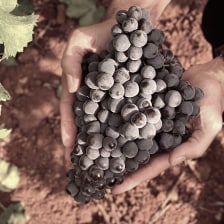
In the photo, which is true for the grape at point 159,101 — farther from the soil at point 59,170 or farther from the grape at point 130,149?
the soil at point 59,170

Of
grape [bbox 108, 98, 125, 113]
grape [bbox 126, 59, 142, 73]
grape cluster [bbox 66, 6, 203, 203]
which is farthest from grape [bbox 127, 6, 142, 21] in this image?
grape [bbox 108, 98, 125, 113]

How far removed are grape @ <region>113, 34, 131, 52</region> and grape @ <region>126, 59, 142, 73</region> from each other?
0.04 meters

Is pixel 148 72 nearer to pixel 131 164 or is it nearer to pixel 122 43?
pixel 122 43

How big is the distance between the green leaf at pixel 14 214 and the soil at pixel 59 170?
3.7 inches

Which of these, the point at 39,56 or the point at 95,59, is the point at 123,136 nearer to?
the point at 95,59

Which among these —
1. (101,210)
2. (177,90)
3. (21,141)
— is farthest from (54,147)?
(177,90)

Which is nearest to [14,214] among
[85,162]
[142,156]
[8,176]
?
[8,176]

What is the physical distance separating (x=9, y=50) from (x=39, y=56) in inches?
37.7

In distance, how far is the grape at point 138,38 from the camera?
120 centimetres

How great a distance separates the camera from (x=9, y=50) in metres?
1.11

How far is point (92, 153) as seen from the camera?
1243 mm

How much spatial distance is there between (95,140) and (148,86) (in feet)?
0.62

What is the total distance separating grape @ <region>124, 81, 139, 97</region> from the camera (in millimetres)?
1191

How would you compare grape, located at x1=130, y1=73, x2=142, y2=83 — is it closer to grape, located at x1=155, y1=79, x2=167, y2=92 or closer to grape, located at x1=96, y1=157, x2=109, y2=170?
grape, located at x1=155, y1=79, x2=167, y2=92
